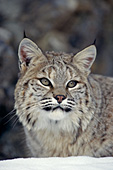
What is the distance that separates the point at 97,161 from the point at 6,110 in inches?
175

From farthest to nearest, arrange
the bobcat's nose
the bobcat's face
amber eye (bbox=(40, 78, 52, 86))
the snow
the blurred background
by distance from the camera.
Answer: the blurred background → amber eye (bbox=(40, 78, 52, 86)) → the bobcat's face → the bobcat's nose → the snow

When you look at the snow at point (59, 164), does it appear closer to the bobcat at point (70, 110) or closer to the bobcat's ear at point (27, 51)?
the bobcat at point (70, 110)

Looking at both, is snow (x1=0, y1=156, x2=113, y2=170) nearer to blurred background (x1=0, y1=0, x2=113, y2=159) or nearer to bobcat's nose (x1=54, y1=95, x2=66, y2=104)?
bobcat's nose (x1=54, y1=95, x2=66, y2=104)

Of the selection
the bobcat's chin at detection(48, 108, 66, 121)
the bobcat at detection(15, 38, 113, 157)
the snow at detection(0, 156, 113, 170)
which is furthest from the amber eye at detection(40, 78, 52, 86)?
the snow at detection(0, 156, 113, 170)

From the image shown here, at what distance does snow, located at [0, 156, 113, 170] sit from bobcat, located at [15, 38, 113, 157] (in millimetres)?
1351

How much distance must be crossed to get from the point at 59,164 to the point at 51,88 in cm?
160

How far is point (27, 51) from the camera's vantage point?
4.69m

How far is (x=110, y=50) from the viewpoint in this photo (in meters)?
9.16

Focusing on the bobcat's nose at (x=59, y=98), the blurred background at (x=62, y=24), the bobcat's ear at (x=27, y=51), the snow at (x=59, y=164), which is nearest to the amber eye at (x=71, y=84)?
the bobcat's nose at (x=59, y=98)

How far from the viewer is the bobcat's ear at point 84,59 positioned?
15.6 feet

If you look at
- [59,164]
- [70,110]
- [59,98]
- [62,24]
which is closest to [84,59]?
[70,110]

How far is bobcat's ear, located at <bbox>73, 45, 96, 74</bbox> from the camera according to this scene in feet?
15.6

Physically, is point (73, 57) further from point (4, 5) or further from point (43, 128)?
point (4, 5)

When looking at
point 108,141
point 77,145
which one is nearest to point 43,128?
point 77,145
